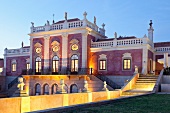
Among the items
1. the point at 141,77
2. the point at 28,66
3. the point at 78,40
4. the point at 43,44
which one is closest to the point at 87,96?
the point at 141,77

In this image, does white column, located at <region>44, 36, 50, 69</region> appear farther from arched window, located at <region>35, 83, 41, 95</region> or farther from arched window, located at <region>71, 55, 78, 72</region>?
arched window, located at <region>71, 55, 78, 72</region>

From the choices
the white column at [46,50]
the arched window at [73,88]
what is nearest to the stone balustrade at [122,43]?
the arched window at [73,88]

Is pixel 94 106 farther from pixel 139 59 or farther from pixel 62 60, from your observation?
pixel 62 60

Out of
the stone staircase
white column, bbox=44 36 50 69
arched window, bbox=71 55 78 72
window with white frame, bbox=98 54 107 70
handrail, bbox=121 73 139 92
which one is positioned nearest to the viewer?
handrail, bbox=121 73 139 92

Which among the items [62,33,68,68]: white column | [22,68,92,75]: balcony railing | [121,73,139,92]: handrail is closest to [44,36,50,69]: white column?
[22,68,92,75]: balcony railing

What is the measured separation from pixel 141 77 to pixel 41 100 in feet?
47.0

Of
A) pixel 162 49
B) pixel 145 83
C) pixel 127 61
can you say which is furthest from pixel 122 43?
pixel 145 83

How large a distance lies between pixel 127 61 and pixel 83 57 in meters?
5.24

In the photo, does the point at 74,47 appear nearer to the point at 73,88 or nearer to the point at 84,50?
the point at 84,50

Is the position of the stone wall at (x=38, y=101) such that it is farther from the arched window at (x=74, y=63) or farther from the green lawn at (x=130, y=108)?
the arched window at (x=74, y=63)

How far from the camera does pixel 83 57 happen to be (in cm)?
2748

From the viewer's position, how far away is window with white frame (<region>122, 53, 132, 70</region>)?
2573cm

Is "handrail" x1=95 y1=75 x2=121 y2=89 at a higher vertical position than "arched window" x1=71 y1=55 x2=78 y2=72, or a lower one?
lower

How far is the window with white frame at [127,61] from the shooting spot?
25734 millimetres
